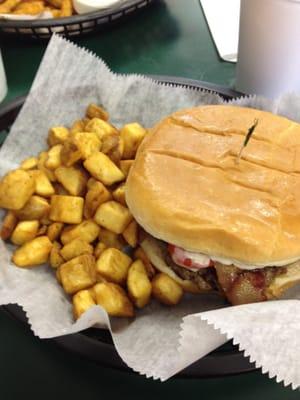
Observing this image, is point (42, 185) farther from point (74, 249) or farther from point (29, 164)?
point (74, 249)

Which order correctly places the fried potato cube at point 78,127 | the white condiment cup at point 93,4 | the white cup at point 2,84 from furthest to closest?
the white condiment cup at point 93,4
the white cup at point 2,84
the fried potato cube at point 78,127

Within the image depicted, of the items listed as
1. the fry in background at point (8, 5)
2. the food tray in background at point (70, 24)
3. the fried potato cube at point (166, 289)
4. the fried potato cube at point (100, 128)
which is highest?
the fry in background at point (8, 5)

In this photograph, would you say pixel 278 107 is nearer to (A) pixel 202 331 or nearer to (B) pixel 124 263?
(B) pixel 124 263

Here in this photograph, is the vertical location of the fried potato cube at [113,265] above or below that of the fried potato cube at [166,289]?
above

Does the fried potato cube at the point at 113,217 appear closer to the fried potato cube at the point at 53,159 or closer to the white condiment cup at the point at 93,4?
the fried potato cube at the point at 53,159

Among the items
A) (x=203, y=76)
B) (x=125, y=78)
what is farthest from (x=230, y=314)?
(x=203, y=76)

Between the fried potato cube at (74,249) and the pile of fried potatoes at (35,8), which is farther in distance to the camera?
the pile of fried potatoes at (35,8)

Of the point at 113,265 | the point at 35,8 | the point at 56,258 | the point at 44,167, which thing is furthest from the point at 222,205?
the point at 35,8

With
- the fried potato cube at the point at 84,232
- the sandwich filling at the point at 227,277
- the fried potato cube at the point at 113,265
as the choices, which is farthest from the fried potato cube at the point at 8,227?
the sandwich filling at the point at 227,277
